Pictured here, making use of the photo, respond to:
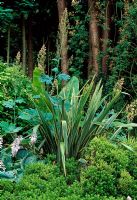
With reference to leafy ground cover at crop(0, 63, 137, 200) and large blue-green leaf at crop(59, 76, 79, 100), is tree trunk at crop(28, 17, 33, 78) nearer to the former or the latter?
large blue-green leaf at crop(59, 76, 79, 100)

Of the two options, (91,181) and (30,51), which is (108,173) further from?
(30,51)

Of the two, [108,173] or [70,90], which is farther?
[70,90]

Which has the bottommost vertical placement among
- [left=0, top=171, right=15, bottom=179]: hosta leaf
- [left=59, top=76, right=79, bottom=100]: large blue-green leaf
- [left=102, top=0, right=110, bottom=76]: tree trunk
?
[left=0, top=171, right=15, bottom=179]: hosta leaf

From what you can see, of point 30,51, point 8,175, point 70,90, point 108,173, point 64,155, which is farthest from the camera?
Answer: point 30,51

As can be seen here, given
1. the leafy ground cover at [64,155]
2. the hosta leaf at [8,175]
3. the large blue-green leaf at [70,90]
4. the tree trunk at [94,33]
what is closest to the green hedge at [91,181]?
the leafy ground cover at [64,155]

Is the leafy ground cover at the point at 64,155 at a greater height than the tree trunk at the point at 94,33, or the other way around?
the tree trunk at the point at 94,33

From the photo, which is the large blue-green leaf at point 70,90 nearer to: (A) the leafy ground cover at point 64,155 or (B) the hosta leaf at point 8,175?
(A) the leafy ground cover at point 64,155

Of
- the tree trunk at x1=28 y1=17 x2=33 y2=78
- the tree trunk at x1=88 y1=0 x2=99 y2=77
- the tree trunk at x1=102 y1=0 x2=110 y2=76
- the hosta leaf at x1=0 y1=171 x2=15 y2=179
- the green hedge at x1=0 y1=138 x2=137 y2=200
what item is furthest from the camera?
the tree trunk at x1=28 y1=17 x2=33 y2=78

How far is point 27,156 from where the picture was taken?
185 inches

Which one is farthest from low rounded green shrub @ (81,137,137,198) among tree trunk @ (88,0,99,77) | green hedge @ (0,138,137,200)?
tree trunk @ (88,0,99,77)

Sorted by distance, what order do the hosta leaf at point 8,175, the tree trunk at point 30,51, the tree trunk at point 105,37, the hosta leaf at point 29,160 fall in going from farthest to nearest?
the tree trunk at point 30,51 → the tree trunk at point 105,37 → the hosta leaf at point 29,160 → the hosta leaf at point 8,175

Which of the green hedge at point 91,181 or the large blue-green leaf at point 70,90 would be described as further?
the large blue-green leaf at point 70,90

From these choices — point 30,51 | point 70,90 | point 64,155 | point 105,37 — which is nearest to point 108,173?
point 64,155

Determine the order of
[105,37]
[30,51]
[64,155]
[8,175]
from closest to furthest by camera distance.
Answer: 1. [8,175]
2. [64,155]
3. [105,37]
4. [30,51]
